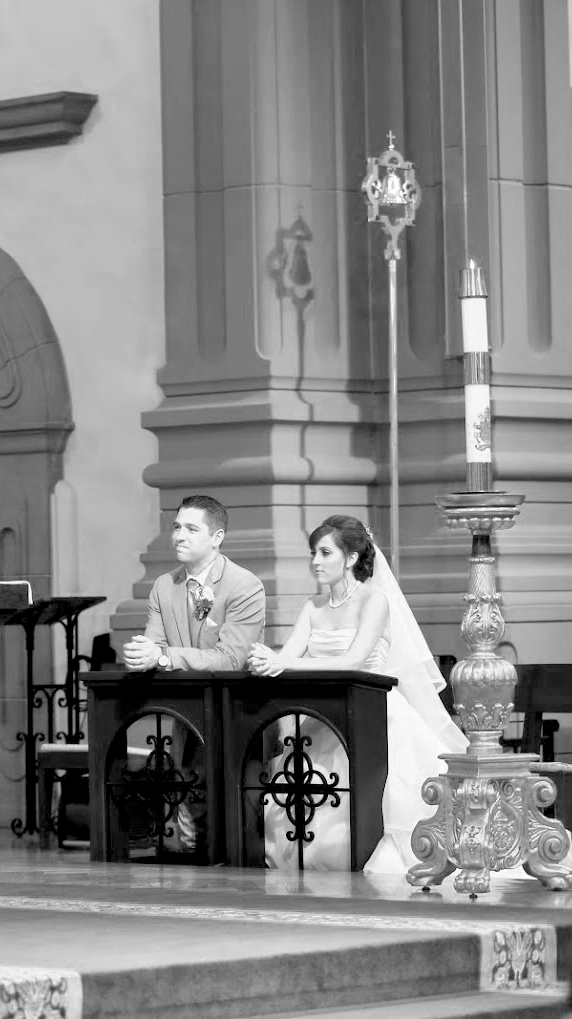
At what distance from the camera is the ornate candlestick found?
693cm

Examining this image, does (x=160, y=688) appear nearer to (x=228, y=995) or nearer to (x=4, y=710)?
(x=228, y=995)

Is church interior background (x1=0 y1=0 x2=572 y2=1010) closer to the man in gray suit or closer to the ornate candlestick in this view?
the man in gray suit

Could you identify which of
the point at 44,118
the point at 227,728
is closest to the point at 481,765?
the point at 227,728

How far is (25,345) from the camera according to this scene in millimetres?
11594

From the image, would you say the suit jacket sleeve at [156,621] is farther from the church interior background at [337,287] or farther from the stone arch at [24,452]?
the stone arch at [24,452]

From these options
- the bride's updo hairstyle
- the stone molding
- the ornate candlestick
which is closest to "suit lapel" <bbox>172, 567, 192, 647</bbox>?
the bride's updo hairstyle

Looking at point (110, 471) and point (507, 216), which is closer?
point (507, 216)

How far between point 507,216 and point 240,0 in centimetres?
156

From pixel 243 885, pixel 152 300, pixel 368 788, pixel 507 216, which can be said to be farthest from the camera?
pixel 152 300

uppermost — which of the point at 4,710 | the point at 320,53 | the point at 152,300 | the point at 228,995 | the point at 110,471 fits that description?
the point at 320,53

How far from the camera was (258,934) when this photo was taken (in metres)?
5.87

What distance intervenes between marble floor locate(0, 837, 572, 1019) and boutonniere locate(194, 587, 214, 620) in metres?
1.25

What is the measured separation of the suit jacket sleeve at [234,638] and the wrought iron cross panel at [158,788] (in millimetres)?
252

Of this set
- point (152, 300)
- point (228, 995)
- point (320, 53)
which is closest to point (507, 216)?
point (320, 53)
